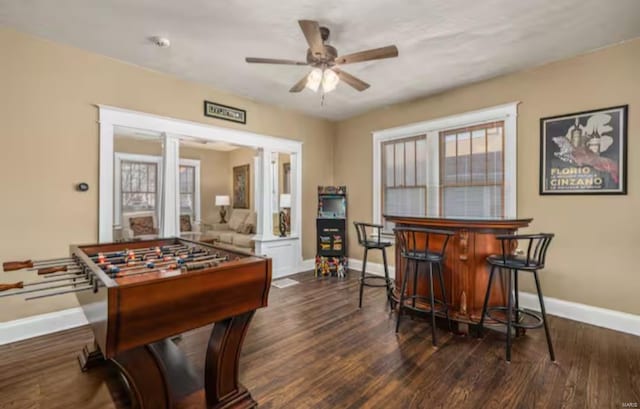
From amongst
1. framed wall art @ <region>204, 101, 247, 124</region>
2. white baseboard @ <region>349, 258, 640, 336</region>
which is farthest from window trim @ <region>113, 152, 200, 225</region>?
white baseboard @ <region>349, 258, 640, 336</region>

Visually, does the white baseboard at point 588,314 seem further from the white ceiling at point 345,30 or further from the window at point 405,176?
the white ceiling at point 345,30

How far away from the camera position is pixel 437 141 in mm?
4336

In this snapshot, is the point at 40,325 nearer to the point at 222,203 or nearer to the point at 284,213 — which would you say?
the point at 284,213

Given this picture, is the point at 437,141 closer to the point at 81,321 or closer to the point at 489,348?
the point at 489,348

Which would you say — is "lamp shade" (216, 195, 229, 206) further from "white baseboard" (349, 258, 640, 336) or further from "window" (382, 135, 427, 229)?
"white baseboard" (349, 258, 640, 336)

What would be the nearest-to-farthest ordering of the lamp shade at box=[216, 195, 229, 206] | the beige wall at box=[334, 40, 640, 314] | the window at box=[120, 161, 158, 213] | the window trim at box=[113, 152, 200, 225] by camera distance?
the beige wall at box=[334, 40, 640, 314], the window trim at box=[113, 152, 200, 225], the window at box=[120, 161, 158, 213], the lamp shade at box=[216, 195, 229, 206]

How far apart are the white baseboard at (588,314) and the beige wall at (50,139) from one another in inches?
199

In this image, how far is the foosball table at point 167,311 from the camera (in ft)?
4.15

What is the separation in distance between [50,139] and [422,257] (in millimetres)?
3841

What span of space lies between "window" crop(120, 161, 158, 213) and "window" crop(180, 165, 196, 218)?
0.71 m

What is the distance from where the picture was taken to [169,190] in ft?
12.4

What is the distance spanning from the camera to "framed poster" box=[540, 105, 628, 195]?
2924 mm

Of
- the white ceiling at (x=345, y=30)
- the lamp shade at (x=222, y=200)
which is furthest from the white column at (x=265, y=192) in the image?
the lamp shade at (x=222, y=200)

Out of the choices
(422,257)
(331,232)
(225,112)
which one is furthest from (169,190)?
(422,257)
